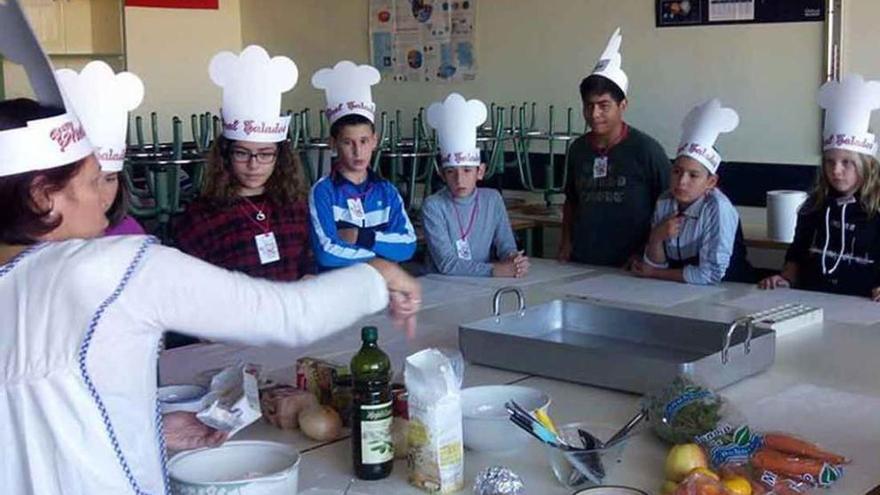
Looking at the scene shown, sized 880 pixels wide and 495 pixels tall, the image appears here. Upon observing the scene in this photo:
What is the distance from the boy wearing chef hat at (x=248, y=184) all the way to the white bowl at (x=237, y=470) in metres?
1.38

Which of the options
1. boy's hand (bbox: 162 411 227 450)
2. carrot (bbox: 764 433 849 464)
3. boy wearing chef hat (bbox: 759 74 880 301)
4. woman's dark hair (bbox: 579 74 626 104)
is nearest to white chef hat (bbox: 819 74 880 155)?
boy wearing chef hat (bbox: 759 74 880 301)

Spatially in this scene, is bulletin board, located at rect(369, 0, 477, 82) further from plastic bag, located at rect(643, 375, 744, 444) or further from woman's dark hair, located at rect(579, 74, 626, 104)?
plastic bag, located at rect(643, 375, 744, 444)

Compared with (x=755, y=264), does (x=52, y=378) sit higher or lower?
higher

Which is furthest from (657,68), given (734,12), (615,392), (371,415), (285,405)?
(371,415)

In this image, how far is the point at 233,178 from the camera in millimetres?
2988

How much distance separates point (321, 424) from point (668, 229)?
165cm

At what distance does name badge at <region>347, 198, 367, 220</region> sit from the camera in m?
3.28

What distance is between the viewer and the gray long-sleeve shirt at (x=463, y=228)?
3381mm

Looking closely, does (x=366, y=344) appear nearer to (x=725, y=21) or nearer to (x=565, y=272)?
(x=565, y=272)

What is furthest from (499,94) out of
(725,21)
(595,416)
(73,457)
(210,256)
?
(73,457)

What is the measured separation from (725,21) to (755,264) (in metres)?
1.03

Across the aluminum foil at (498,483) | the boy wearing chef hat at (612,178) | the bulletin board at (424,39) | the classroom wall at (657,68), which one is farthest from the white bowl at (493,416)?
the bulletin board at (424,39)

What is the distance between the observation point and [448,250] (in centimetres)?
338

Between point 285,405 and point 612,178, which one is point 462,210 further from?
point 285,405
